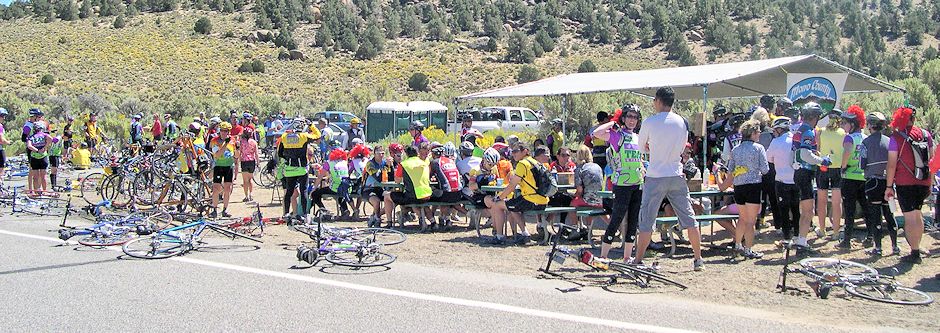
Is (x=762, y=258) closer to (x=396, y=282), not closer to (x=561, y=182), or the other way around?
(x=561, y=182)

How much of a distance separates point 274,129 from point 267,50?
45.3 meters

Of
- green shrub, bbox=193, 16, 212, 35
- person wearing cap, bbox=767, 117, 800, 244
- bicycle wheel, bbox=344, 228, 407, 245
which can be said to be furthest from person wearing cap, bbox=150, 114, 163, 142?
green shrub, bbox=193, 16, 212, 35

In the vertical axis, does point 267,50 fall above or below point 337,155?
above

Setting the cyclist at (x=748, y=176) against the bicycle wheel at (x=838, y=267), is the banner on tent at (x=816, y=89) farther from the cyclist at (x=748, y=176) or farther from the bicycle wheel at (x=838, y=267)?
the bicycle wheel at (x=838, y=267)

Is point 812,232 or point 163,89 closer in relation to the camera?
point 812,232

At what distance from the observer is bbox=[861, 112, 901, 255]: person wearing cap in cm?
888

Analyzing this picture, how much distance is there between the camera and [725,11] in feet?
252

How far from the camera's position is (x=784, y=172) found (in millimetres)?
9531

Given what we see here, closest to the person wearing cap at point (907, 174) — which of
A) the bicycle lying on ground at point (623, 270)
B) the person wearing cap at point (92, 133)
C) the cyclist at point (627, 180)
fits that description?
the cyclist at point (627, 180)

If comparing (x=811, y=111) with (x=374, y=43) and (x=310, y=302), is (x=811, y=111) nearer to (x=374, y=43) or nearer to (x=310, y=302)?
(x=310, y=302)

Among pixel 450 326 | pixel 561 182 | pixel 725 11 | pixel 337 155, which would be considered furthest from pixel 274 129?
pixel 725 11

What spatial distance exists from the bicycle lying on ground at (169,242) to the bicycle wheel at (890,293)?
23.4 feet

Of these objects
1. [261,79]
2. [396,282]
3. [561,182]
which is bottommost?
[396,282]

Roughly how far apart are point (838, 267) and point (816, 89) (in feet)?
23.6
